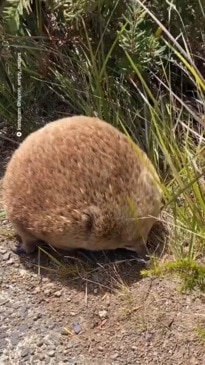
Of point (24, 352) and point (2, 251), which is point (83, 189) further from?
point (24, 352)

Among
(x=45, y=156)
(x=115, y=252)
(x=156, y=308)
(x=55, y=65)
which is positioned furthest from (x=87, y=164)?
(x=55, y=65)

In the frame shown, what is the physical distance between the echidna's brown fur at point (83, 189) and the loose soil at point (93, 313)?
0.38ft

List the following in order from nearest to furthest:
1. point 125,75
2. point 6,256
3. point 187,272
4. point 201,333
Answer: point 201,333, point 187,272, point 6,256, point 125,75

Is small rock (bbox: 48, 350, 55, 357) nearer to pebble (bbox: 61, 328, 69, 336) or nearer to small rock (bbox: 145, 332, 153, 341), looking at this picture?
pebble (bbox: 61, 328, 69, 336)

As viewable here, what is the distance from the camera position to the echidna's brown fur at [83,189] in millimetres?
2654

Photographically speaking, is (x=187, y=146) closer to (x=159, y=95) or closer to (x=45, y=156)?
(x=159, y=95)

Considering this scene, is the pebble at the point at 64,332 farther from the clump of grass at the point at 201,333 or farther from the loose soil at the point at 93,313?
the clump of grass at the point at 201,333

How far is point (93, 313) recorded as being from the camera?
2.67 metres

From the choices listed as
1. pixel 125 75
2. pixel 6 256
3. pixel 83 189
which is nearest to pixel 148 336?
pixel 83 189

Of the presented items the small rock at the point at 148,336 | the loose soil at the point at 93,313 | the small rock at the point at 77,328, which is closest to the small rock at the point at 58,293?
the loose soil at the point at 93,313

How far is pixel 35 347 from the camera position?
2.59m

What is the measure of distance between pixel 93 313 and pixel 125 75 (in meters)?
1.03

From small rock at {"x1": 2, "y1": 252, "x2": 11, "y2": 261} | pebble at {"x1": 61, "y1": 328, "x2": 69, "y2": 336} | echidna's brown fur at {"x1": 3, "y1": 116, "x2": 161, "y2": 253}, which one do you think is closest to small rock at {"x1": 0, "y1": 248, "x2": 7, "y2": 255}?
small rock at {"x1": 2, "y1": 252, "x2": 11, "y2": 261}

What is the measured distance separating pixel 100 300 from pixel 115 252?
9.1 inches
